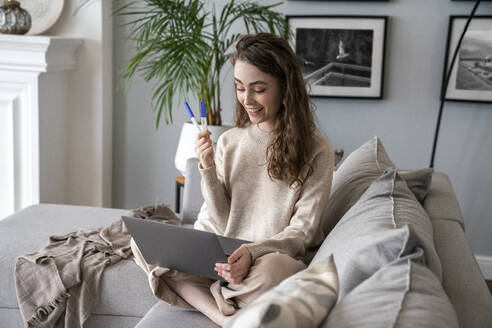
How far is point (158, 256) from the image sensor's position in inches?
59.2

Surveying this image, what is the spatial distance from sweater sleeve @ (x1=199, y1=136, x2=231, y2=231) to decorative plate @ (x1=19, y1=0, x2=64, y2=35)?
1880 millimetres

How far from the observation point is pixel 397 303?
0.78 metres

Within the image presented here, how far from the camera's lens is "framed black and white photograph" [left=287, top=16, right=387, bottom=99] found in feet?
9.90

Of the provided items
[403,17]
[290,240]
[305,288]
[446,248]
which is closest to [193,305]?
[290,240]

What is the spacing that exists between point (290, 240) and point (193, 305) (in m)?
0.32

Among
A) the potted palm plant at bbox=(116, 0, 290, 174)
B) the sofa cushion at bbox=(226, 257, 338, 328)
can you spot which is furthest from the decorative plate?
the sofa cushion at bbox=(226, 257, 338, 328)

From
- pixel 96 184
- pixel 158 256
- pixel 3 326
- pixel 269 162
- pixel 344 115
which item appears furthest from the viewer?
pixel 96 184

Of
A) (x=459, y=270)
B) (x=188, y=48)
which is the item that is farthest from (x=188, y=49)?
(x=459, y=270)

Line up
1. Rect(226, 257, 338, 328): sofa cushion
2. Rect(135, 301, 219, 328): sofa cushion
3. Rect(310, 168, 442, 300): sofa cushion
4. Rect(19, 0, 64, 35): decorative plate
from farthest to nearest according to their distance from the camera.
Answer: Rect(19, 0, 64, 35): decorative plate → Rect(135, 301, 219, 328): sofa cushion → Rect(310, 168, 442, 300): sofa cushion → Rect(226, 257, 338, 328): sofa cushion

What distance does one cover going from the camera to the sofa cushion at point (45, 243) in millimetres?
1852

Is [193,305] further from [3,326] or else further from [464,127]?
[464,127]

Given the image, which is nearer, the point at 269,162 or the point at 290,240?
the point at 290,240

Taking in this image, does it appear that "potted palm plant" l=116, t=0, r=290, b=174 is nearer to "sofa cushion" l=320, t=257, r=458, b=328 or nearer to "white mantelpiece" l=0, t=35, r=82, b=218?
"white mantelpiece" l=0, t=35, r=82, b=218

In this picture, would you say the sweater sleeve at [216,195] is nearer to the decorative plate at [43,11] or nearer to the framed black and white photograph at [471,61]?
the framed black and white photograph at [471,61]
